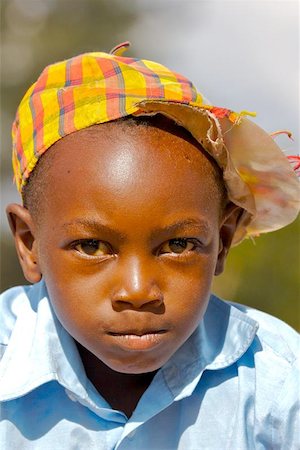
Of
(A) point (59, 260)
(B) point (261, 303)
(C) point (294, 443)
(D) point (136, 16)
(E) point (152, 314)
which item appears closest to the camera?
(E) point (152, 314)

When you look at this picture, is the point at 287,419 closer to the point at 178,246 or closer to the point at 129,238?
the point at 178,246

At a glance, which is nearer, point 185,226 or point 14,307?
point 185,226

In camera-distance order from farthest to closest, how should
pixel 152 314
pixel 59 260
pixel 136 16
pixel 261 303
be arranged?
pixel 136 16
pixel 261 303
pixel 59 260
pixel 152 314

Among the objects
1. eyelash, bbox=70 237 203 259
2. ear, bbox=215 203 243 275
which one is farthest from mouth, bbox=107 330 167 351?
ear, bbox=215 203 243 275

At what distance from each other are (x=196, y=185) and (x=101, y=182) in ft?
0.82

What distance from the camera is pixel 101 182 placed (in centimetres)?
197

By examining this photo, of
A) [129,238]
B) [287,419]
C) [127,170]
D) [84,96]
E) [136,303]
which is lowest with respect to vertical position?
[287,419]

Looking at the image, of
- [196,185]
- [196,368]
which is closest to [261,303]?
[196,368]

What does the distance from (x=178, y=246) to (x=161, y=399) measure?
18.1 inches

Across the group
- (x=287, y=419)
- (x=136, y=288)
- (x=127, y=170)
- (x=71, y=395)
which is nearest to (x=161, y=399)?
(x=71, y=395)

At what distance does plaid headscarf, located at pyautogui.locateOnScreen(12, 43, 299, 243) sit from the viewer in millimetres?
2055

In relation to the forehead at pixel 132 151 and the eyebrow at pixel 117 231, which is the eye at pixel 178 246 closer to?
the eyebrow at pixel 117 231

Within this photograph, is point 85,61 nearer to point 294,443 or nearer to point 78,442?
point 78,442

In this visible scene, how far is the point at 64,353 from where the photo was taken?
2.26 meters
